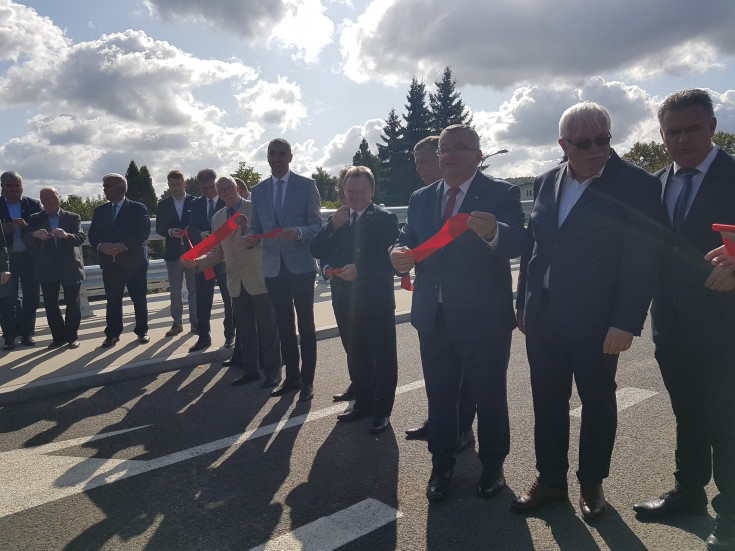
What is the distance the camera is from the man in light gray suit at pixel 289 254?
5.68 metres

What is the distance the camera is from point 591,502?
10.4 feet

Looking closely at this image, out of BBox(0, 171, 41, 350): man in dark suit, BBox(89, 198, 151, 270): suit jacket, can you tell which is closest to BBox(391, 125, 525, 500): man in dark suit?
BBox(89, 198, 151, 270): suit jacket

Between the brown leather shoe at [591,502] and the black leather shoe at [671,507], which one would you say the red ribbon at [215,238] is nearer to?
the brown leather shoe at [591,502]

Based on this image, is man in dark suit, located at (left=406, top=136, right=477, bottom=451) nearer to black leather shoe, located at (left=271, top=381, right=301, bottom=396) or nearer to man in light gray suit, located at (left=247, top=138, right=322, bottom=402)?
man in light gray suit, located at (left=247, top=138, right=322, bottom=402)

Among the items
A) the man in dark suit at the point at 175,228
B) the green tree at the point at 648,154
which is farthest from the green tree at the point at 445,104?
the man in dark suit at the point at 175,228

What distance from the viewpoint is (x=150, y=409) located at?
5.37 m

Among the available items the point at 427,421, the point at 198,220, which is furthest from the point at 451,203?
the point at 198,220

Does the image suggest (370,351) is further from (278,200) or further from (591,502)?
(591,502)

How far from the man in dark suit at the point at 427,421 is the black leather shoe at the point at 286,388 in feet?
5.43

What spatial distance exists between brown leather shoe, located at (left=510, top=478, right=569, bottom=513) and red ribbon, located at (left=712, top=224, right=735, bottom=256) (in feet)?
5.18

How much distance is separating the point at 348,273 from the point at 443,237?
4.84 ft

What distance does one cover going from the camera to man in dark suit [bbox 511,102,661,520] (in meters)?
2.96

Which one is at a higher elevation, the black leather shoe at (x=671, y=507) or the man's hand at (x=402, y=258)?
the man's hand at (x=402, y=258)

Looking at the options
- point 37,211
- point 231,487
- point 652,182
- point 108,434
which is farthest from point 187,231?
point 652,182
